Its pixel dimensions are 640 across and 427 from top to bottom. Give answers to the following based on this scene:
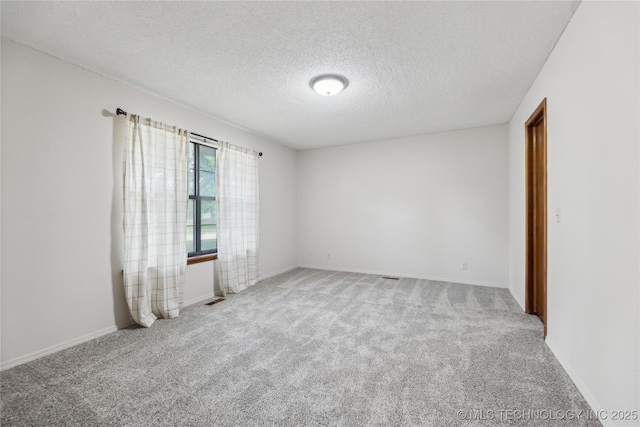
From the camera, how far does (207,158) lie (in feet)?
12.5

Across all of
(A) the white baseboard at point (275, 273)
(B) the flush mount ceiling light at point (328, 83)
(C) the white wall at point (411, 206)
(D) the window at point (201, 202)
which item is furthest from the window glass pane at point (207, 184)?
(C) the white wall at point (411, 206)

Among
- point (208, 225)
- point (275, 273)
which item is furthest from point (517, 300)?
point (208, 225)

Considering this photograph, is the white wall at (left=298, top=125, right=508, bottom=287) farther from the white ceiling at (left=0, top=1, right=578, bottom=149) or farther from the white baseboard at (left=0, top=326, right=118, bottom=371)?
the white baseboard at (left=0, top=326, right=118, bottom=371)

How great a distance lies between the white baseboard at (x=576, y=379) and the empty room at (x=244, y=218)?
0.02 m

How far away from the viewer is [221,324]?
111 inches

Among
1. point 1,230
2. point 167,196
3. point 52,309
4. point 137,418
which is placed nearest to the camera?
point 137,418

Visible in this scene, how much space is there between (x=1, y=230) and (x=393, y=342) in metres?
3.22

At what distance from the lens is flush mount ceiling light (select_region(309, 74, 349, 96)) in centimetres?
260

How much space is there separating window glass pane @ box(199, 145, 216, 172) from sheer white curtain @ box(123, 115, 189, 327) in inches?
18.8

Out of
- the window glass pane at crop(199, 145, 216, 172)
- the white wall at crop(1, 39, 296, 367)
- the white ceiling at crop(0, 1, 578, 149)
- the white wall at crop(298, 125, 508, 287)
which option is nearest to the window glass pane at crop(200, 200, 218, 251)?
the window glass pane at crop(199, 145, 216, 172)

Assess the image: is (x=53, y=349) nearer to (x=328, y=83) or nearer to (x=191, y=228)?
(x=191, y=228)

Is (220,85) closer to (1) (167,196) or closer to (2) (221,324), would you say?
(1) (167,196)

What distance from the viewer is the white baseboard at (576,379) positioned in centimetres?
149

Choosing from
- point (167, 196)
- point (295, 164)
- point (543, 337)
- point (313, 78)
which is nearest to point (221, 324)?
point (167, 196)
